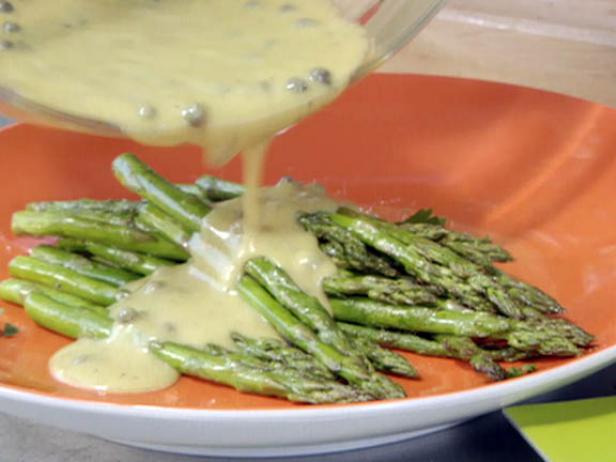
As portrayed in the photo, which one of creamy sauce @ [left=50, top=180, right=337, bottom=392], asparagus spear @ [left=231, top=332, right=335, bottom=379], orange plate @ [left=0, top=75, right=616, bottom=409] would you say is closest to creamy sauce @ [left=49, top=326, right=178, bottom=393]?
creamy sauce @ [left=50, top=180, right=337, bottom=392]

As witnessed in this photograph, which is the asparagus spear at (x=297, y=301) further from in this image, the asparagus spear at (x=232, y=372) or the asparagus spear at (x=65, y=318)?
the asparagus spear at (x=65, y=318)

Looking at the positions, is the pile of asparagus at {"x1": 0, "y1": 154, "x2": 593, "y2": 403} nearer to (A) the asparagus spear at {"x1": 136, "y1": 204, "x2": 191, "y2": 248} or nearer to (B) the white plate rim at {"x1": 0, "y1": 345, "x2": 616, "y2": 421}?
(A) the asparagus spear at {"x1": 136, "y1": 204, "x2": 191, "y2": 248}

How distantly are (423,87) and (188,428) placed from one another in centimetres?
123

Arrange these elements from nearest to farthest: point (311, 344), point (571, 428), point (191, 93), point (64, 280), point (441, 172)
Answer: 1. point (571, 428)
2. point (191, 93)
3. point (311, 344)
4. point (64, 280)
5. point (441, 172)

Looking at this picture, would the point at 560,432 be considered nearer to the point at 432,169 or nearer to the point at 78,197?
the point at 432,169

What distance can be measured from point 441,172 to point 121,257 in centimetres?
75

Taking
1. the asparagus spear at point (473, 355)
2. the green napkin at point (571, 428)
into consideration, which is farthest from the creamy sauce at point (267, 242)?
the green napkin at point (571, 428)

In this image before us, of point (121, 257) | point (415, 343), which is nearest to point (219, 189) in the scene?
point (121, 257)

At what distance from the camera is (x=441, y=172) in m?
2.14

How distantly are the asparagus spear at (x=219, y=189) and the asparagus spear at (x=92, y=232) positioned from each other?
0.59 feet

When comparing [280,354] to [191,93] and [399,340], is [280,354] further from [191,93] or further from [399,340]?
[191,93]

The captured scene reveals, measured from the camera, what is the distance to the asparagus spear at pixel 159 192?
1.82 metres

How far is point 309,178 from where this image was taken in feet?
7.06

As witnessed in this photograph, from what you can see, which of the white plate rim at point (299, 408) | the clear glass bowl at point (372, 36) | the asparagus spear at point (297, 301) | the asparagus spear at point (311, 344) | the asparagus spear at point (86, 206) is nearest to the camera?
the white plate rim at point (299, 408)
